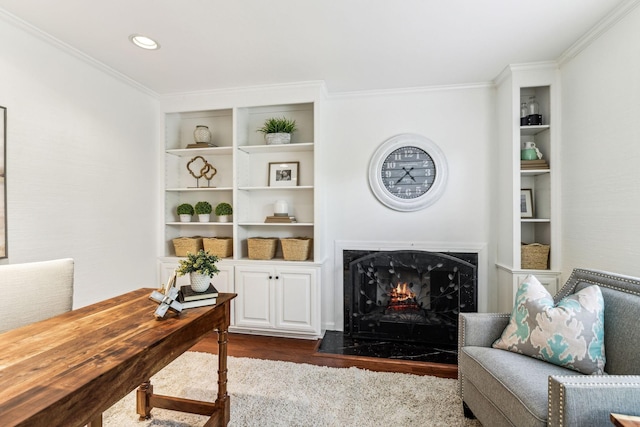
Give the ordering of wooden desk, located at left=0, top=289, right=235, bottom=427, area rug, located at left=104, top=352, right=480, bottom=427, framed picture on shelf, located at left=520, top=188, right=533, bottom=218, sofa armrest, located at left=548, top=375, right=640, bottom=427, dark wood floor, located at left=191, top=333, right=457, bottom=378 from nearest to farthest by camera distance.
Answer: wooden desk, located at left=0, top=289, right=235, bottom=427, sofa armrest, located at left=548, top=375, right=640, bottom=427, area rug, located at left=104, top=352, right=480, bottom=427, dark wood floor, located at left=191, top=333, right=457, bottom=378, framed picture on shelf, located at left=520, top=188, right=533, bottom=218

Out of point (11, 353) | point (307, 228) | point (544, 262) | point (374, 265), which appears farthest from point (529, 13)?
point (11, 353)

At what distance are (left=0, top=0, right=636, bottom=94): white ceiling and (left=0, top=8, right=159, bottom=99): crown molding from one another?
0.03 meters

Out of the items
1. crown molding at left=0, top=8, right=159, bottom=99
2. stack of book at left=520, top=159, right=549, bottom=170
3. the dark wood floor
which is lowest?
the dark wood floor

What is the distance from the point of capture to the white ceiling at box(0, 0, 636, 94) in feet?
6.33

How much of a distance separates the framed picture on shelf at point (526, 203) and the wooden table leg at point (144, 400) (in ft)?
10.4

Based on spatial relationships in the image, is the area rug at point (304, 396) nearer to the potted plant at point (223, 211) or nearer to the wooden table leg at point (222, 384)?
the wooden table leg at point (222, 384)

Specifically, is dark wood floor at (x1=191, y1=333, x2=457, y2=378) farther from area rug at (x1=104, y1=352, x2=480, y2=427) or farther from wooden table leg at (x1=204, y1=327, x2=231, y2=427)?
wooden table leg at (x1=204, y1=327, x2=231, y2=427)

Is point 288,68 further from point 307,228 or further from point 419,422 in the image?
point 419,422

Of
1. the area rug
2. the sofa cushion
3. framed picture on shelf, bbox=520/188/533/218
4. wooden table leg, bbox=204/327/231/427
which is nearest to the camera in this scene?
the sofa cushion

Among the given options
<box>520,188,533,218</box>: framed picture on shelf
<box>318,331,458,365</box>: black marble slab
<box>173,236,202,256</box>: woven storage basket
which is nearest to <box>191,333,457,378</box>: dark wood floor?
<box>318,331,458,365</box>: black marble slab

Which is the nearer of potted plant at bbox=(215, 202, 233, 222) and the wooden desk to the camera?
the wooden desk

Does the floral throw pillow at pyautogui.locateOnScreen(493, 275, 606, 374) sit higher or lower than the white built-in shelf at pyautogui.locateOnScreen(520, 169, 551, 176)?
lower

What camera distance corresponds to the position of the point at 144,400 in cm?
184

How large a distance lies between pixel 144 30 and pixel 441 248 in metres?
3.04
